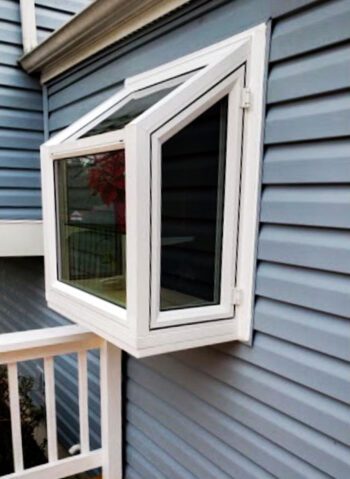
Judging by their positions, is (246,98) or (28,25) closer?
(246,98)

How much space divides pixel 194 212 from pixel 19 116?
2174mm

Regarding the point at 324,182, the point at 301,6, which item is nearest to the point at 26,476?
the point at 324,182

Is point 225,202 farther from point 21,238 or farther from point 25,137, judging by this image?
point 25,137

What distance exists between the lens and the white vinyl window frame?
47.4 inches

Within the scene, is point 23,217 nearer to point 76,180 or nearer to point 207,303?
point 76,180

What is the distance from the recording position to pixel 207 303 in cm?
140

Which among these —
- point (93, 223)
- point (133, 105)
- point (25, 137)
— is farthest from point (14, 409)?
point (25, 137)

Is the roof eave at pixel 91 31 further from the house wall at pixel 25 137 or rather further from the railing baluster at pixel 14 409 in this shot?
the railing baluster at pixel 14 409

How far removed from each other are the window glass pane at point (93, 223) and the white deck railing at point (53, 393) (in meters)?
0.36

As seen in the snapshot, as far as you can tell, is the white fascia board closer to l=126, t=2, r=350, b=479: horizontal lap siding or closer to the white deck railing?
the white deck railing

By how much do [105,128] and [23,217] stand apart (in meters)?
1.82

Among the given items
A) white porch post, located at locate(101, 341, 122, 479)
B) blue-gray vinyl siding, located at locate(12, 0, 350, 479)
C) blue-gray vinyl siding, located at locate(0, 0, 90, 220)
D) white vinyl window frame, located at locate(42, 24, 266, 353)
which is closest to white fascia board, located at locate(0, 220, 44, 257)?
blue-gray vinyl siding, located at locate(0, 0, 90, 220)

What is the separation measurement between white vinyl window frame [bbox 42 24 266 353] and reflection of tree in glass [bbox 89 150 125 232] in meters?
0.04

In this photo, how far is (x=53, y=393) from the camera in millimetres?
1938
